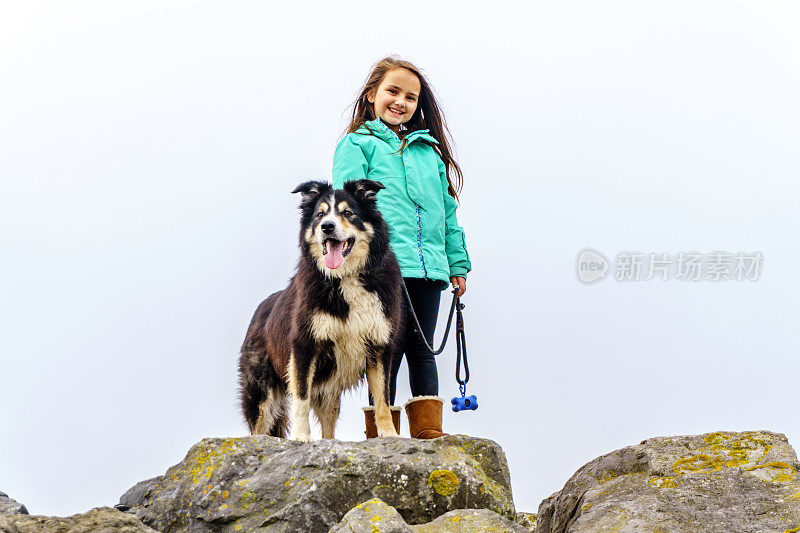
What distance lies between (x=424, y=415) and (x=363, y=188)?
171cm

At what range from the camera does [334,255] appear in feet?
17.1

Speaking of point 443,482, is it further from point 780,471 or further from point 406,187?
point 406,187

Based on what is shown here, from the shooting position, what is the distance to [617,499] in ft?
14.3

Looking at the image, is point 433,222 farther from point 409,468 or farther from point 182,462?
point 182,462

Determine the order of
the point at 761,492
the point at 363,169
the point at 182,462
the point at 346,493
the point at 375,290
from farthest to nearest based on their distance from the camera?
1. the point at 363,169
2. the point at 375,290
3. the point at 182,462
4. the point at 346,493
5. the point at 761,492

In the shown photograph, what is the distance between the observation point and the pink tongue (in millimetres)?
5203

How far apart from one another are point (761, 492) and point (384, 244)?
9.26 ft

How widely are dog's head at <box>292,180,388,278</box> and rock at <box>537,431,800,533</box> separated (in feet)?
7.07

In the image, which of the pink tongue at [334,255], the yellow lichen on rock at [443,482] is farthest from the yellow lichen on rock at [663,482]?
the pink tongue at [334,255]

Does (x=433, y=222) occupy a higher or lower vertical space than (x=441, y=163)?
lower

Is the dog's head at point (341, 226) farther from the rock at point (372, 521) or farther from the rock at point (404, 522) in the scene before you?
the rock at point (372, 521)

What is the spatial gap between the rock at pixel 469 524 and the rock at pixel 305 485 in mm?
567

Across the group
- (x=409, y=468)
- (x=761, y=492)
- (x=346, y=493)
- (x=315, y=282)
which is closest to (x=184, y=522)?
(x=346, y=493)

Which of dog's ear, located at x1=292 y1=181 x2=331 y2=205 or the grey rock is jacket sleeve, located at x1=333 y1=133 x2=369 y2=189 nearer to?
dog's ear, located at x1=292 y1=181 x2=331 y2=205
